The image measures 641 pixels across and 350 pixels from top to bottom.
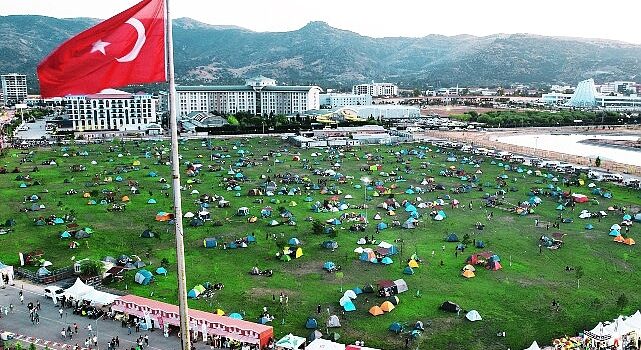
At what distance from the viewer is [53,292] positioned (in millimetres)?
27906

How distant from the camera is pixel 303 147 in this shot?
84562 millimetres

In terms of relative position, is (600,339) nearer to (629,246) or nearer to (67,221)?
Answer: (629,246)

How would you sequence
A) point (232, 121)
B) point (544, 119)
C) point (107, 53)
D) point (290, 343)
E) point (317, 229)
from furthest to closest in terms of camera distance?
point (544, 119) → point (232, 121) → point (317, 229) → point (290, 343) → point (107, 53)

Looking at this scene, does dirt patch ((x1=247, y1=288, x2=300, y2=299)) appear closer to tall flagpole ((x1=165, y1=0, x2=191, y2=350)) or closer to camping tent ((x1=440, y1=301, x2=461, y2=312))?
camping tent ((x1=440, y1=301, x2=461, y2=312))

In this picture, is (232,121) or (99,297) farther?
(232,121)

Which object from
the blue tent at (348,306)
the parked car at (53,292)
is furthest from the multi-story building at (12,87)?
the blue tent at (348,306)

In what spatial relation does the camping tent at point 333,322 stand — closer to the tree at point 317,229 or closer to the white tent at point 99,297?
the white tent at point 99,297

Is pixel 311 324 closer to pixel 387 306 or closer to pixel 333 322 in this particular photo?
pixel 333 322

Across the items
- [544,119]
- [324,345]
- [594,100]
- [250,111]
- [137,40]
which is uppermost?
[137,40]

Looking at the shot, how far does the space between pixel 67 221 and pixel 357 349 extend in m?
27.5

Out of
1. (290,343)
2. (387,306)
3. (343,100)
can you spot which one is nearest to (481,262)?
(387,306)

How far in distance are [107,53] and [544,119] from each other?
126228 mm

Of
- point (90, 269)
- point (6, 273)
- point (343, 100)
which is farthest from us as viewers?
point (343, 100)

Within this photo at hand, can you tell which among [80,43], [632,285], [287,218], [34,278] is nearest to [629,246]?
[632,285]
